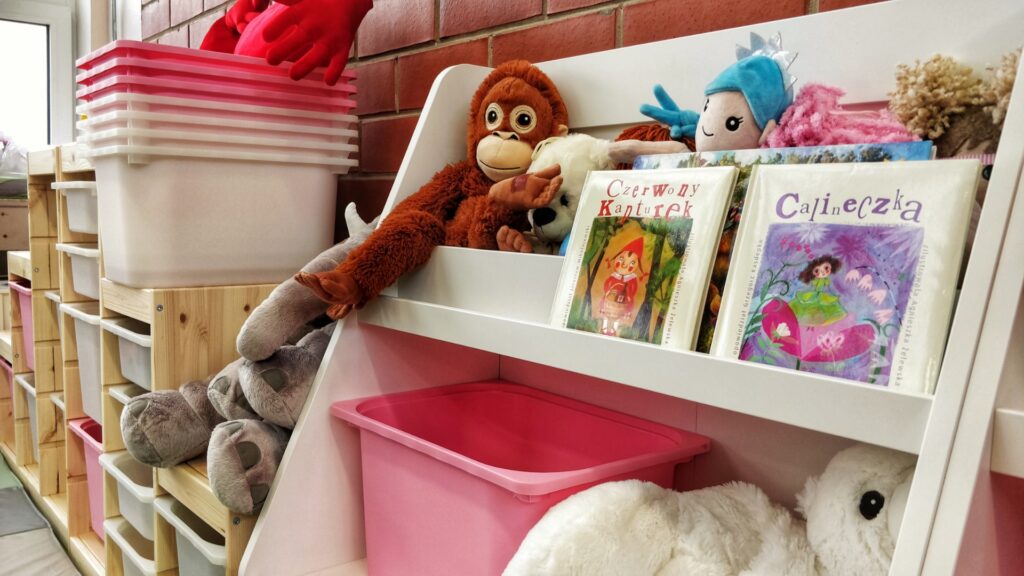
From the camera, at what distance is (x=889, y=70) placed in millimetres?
776

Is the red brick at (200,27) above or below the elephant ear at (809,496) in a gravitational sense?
above

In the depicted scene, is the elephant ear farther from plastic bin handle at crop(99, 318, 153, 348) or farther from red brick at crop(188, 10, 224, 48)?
red brick at crop(188, 10, 224, 48)

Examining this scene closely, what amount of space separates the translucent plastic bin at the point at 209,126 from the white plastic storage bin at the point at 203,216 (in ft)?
0.14

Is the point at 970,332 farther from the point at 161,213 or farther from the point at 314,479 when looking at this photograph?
the point at 161,213

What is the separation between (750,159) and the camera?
712 millimetres

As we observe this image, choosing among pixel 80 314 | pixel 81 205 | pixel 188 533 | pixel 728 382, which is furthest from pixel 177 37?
pixel 728 382

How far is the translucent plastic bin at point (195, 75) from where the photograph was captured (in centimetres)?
123

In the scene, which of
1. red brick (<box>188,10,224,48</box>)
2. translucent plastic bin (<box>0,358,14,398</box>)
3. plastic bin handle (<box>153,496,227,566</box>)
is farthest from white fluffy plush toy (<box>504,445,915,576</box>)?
translucent plastic bin (<box>0,358,14,398</box>)

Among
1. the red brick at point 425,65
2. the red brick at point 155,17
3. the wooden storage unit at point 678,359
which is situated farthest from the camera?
the red brick at point 155,17

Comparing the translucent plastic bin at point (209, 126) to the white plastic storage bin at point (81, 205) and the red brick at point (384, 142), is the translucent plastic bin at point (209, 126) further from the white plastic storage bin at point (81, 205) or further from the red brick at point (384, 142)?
the white plastic storage bin at point (81, 205)

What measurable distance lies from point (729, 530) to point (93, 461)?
1.60 metres

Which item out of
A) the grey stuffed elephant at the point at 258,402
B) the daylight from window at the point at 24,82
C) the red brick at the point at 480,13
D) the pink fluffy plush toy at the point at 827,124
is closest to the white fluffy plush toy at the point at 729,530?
the pink fluffy plush toy at the point at 827,124

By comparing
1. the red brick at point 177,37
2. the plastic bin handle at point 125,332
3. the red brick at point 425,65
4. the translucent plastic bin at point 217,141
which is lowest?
the plastic bin handle at point 125,332

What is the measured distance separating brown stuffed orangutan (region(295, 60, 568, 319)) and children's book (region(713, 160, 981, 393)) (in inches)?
12.4
